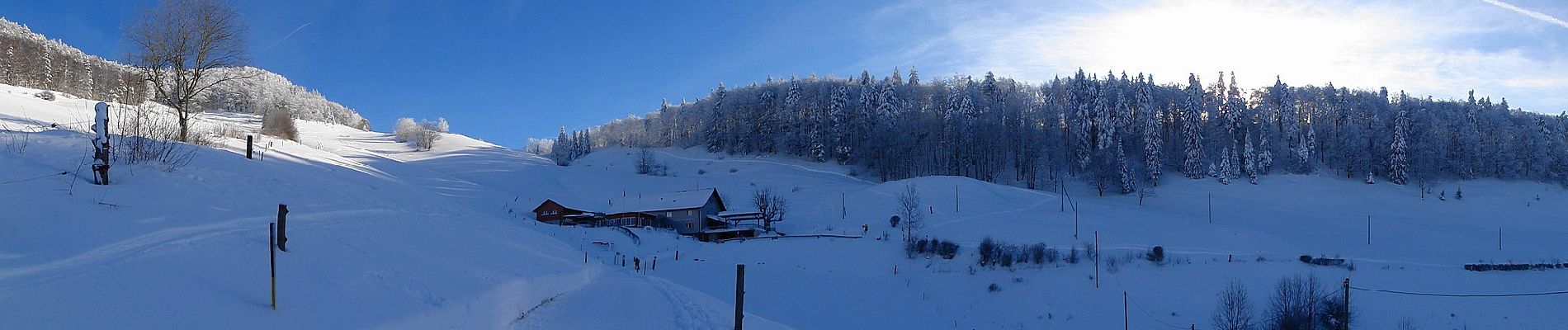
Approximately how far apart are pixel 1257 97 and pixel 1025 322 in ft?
238

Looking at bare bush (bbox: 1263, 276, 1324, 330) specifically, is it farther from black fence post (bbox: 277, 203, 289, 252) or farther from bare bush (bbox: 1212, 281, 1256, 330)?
black fence post (bbox: 277, 203, 289, 252)

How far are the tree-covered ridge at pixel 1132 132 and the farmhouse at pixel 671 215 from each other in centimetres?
2592

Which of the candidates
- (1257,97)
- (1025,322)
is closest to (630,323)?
(1025,322)

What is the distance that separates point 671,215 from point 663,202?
1.99m

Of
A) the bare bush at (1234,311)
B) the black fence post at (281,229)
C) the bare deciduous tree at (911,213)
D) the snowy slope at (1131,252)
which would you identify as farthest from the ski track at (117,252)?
the bare deciduous tree at (911,213)

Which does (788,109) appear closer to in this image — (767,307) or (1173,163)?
(1173,163)

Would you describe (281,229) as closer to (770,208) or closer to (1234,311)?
(1234,311)

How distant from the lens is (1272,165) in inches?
2825

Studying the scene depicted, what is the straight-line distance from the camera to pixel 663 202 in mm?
52219

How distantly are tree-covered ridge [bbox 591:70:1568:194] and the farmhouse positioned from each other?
25.9 metres

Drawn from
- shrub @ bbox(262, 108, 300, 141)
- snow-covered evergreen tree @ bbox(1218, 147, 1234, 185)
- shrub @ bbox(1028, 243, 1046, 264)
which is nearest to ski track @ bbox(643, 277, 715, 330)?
shrub @ bbox(1028, 243, 1046, 264)

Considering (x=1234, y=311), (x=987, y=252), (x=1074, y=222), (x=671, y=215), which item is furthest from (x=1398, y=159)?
(x=671, y=215)

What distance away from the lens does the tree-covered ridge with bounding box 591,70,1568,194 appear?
6944cm

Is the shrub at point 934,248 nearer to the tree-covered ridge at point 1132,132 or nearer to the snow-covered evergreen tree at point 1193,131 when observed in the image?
the tree-covered ridge at point 1132,132
